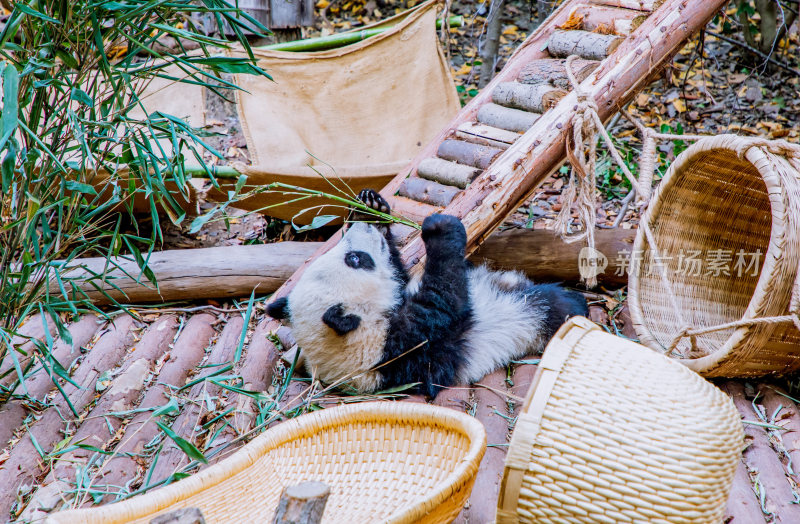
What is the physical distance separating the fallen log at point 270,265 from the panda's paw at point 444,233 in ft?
2.38

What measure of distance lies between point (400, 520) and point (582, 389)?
1.79 feet

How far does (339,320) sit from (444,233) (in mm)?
533

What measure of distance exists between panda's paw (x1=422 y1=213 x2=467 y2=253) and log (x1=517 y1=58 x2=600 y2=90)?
85 centimetres

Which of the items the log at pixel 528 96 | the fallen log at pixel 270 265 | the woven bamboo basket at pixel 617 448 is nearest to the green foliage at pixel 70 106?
the fallen log at pixel 270 265

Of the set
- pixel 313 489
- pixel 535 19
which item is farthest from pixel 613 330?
pixel 535 19

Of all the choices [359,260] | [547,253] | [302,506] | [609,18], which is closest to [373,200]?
[359,260]

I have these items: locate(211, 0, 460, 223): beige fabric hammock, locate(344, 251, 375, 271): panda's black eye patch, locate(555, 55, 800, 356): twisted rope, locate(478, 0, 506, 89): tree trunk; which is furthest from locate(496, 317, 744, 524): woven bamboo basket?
locate(478, 0, 506, 89): tree trunk

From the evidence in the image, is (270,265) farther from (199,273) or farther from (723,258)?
(723,258)

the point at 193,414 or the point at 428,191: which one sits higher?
the point at 428,191

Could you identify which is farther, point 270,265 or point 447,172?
point 270,265

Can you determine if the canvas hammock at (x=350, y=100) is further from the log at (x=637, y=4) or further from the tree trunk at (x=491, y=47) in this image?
the log at (x=637, y=4)

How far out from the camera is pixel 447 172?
3.02 meters

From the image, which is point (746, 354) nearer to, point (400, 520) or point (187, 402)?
point (400, 520)

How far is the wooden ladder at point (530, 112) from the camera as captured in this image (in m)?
2.78
